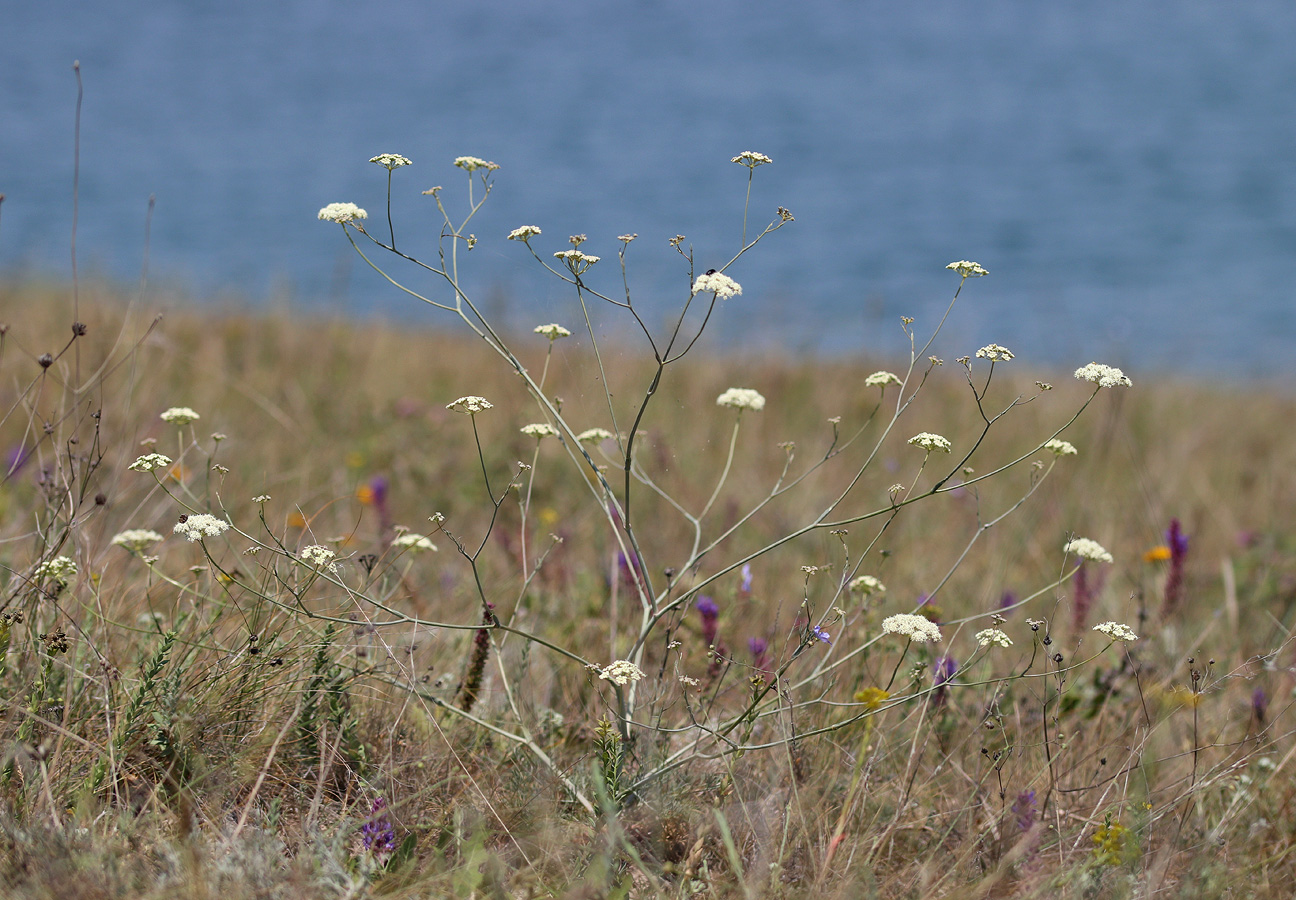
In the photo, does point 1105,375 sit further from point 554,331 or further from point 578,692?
point 578,692

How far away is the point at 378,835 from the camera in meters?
1.81

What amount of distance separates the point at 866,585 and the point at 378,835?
1.22m

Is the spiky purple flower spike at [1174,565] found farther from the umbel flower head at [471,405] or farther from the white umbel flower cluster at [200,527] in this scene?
the white umbel flower cluster at [200,527]

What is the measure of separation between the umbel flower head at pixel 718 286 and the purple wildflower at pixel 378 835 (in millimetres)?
1133

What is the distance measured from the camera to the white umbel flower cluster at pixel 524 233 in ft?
6.44

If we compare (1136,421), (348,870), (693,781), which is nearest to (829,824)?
(693,781)

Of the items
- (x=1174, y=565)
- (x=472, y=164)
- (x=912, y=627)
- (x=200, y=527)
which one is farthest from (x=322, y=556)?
(x=1174, y=565)

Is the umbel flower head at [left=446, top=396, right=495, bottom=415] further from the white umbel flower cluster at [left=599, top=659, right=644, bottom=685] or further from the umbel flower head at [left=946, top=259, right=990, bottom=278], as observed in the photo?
the umbel flower head at [left=946, top=259, right=990, bottom=278]

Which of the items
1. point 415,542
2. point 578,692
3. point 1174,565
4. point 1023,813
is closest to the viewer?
point 1023,813

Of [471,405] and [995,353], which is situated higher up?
[995,353]

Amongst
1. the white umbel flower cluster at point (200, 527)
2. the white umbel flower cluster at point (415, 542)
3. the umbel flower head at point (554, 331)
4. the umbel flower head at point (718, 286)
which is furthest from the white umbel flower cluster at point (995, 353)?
the white umbel flower cluster at point (200, 527)

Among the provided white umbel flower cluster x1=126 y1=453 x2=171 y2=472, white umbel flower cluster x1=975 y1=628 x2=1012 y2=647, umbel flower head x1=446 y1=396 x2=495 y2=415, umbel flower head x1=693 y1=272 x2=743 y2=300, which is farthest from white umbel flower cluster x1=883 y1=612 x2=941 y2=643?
white umbel flower cluster x1=126 y1=453 x2=171 y2=472

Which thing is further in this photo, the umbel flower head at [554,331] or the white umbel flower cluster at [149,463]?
the umbel flower head at [554,331]

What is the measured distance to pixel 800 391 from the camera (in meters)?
6.28
